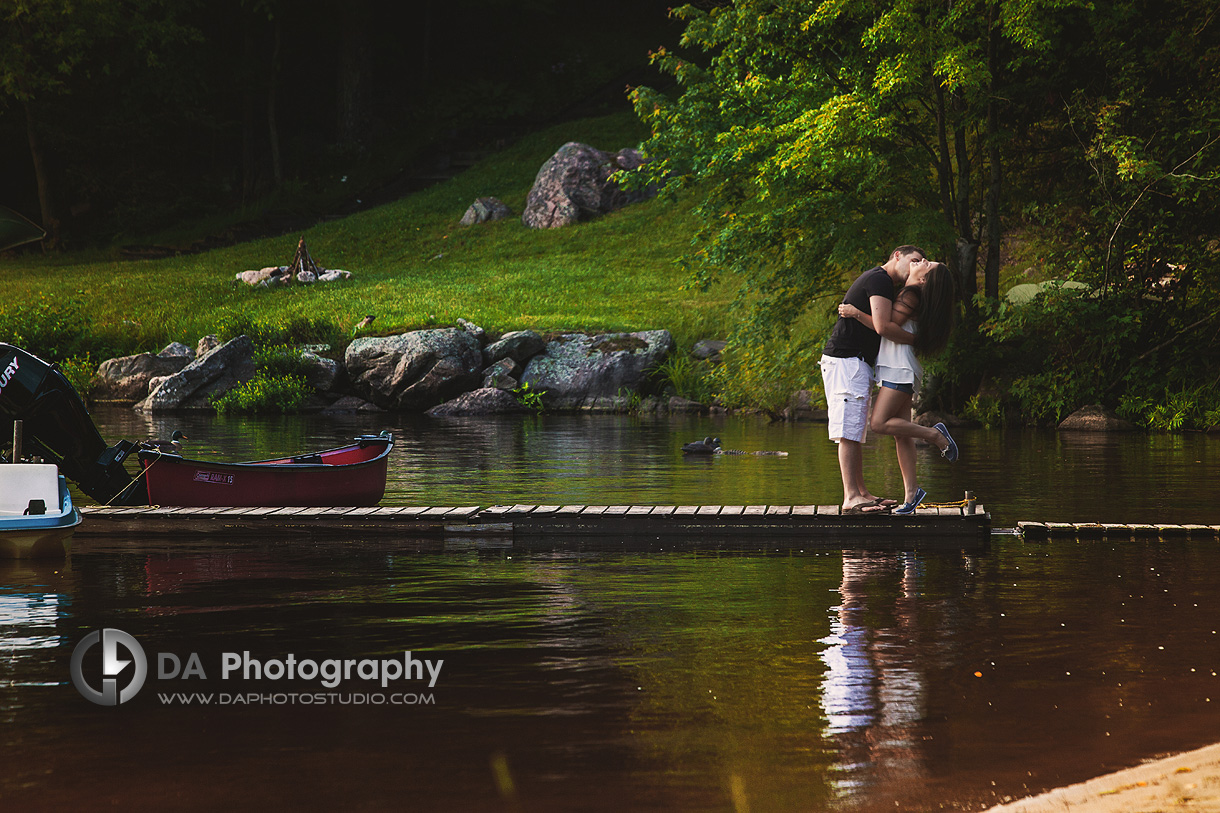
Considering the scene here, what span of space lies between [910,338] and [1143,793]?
4983 mm

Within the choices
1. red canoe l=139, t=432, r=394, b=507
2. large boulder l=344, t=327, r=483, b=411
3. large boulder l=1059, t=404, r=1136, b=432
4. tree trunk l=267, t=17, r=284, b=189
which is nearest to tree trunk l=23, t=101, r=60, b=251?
tree trunk l=267, t=17, r=284, b=189

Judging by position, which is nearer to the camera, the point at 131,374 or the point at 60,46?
the point at 131,374

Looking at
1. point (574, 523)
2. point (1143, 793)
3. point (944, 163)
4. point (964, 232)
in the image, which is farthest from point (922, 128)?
point (1143, 793)

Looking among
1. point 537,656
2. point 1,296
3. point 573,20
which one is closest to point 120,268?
point 1,296

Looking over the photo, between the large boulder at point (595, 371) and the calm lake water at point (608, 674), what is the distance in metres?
19.2

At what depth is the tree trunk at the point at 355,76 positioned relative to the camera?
1877 inches

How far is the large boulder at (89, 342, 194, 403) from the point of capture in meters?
30.7

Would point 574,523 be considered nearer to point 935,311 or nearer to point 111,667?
point 935,311

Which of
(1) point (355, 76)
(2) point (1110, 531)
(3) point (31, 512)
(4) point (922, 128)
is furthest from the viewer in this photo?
(1) point (355, 76)

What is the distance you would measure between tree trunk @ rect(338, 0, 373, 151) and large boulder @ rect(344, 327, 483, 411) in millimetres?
22141

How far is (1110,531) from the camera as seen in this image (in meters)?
9.37

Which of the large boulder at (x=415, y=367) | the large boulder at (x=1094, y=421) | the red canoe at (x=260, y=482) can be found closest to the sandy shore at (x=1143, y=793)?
the red canoe at (x=260, y=482)

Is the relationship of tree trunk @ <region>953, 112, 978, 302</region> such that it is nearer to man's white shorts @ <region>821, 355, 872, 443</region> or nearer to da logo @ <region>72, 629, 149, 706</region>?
man's white shorts @ <region>821, 355, 872, 443</region>

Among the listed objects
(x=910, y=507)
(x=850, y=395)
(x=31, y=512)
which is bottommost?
(x=910, y=507)
